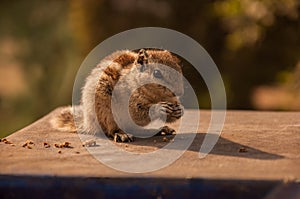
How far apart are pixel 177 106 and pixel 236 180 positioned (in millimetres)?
1230

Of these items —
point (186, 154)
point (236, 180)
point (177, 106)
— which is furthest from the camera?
point (177, 106)

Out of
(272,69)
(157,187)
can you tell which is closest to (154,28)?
(272,69)

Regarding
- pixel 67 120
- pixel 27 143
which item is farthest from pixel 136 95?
pixel 27 143

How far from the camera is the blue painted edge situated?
224cm

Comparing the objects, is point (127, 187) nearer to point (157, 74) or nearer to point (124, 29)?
point (157, 74)

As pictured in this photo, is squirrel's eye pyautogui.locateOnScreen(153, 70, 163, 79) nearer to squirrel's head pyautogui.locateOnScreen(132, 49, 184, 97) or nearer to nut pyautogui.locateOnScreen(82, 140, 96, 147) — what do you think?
squirrel's head pyautogui.locateOnScreen(132, 49, 184, 97)

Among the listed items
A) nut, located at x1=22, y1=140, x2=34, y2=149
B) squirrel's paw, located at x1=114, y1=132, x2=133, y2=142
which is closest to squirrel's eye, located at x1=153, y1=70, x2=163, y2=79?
squirrel's paw, located at x1=114, y1=132, x2=133, y2=142

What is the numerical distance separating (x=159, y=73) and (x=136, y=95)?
17 centimetres

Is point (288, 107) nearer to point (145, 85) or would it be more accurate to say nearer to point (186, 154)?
point (145, 85)

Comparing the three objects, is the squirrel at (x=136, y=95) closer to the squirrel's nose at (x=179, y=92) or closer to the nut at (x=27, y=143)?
the squirrel's nose at (x=179, y=92)

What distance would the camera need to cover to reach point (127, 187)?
7.48ft

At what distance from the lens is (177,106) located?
345cm

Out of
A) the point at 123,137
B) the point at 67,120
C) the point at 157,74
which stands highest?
the point at 157,74

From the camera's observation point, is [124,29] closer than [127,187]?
No
